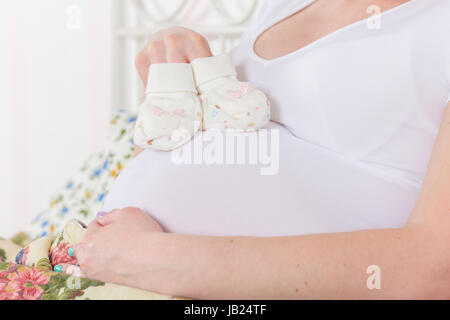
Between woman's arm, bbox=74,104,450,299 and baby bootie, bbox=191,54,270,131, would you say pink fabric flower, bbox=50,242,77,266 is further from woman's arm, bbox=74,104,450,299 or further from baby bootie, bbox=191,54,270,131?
baby bootie, bbox=191,54,270,131

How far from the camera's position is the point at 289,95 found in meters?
0.86

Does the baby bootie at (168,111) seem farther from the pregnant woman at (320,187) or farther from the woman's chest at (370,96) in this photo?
the woman's chest at (370,96)

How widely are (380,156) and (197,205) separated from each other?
0.30 metres

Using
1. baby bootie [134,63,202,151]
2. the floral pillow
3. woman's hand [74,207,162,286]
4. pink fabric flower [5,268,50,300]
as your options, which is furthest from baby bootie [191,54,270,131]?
the floral pillow

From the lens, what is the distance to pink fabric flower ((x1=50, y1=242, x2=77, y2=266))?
0.76 metres

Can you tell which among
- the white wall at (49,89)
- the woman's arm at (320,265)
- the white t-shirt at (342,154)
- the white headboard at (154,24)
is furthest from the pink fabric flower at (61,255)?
the white wall at (49,89)

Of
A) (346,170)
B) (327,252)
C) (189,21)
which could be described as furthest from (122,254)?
(189,21)

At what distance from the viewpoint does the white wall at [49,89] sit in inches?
78.6

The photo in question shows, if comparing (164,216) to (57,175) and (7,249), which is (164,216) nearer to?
(7,249)

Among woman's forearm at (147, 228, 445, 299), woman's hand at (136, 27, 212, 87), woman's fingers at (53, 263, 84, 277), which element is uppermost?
woman's hand at (136, 27, 212, 87)

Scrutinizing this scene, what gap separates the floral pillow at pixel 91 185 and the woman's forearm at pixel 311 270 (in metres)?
0.80

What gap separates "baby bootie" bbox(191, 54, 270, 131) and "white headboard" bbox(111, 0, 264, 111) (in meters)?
0.83

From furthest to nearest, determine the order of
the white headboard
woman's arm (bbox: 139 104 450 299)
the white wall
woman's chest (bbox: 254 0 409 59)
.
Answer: the white wall, the white headboard, woman's chest (bbox: 254 0 409 59), woman's arm (bbox: 139 104 450 299)
